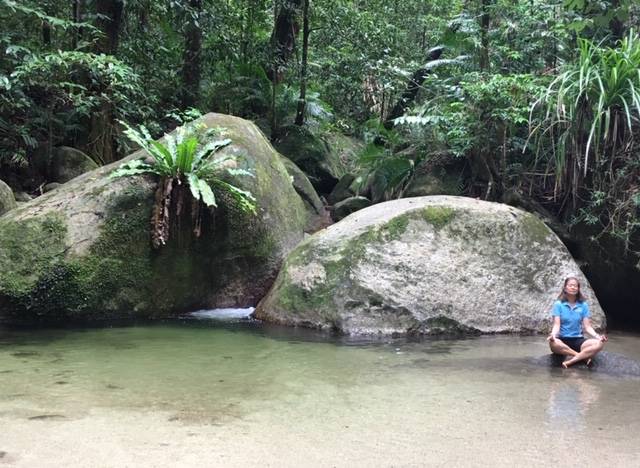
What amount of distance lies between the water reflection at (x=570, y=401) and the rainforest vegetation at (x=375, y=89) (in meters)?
2.65

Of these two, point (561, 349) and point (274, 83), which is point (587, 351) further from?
point (274, 83)

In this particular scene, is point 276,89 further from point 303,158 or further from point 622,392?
point 622,392

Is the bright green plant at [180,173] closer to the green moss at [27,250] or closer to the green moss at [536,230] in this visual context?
the green moss at [27,250]

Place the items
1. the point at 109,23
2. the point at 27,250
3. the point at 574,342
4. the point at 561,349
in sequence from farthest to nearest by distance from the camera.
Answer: the point at 109,23, the point at 27,250, the point at 574,342, the point at 561,349

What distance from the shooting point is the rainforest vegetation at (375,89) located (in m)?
7.81

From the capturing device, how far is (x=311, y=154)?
43.7 ft

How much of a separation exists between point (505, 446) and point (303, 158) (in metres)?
10.7

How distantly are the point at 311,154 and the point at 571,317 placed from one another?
8809mm

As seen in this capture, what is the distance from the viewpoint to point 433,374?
4.62 metres

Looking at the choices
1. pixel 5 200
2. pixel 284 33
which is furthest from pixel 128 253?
pixel 284 33

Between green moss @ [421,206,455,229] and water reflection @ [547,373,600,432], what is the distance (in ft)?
8.77

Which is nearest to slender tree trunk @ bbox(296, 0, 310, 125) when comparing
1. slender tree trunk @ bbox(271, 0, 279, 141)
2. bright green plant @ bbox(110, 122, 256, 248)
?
slender tree trunk @ bbox(271, 0, 279, 141)

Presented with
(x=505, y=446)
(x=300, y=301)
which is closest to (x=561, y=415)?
(x=505, y=446)

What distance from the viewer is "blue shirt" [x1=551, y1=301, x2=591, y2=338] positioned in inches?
207
